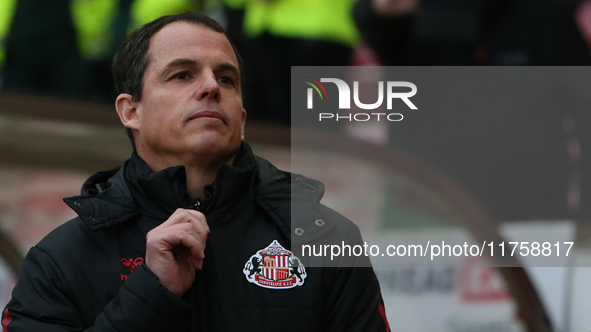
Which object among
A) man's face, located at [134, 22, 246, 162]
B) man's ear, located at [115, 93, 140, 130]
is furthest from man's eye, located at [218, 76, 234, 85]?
man's ear, located at [115, 93, 140, 130]

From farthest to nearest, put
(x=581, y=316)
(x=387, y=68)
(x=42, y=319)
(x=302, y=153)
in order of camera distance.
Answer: (x=302, y=153) < (x=387, y=68) < (x=581, y=316) < (x=42, y=319)

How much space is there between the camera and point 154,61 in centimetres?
189

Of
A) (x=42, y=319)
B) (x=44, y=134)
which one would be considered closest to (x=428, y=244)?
(x=44, y=134)

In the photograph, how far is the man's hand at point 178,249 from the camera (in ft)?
4.84

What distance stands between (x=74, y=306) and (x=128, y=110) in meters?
0.61

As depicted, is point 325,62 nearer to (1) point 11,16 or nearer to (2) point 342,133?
(2) point 342,133

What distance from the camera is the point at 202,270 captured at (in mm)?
1653

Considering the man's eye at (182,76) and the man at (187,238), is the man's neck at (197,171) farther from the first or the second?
the man's eye at (182,76)

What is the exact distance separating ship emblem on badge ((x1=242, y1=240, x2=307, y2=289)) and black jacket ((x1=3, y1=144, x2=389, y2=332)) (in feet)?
0.04

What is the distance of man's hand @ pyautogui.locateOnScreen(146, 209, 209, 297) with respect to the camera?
1475mm

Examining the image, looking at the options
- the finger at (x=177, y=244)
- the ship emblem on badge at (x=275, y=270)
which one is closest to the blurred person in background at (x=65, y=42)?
the ship emblem on badge at (x=275, y=270)

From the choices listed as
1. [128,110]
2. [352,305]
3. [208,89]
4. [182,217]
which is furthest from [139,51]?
[352,305]

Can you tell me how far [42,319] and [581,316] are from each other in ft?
9.42

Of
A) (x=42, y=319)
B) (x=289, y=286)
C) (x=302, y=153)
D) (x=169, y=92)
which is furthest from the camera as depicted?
(x=302, y=153)
